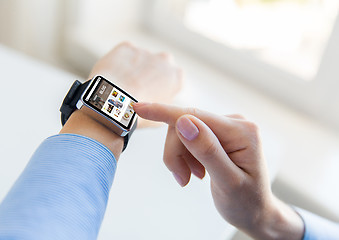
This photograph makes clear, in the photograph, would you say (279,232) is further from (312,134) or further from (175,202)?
(312,134)

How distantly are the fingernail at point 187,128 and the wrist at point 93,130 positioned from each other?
14cm

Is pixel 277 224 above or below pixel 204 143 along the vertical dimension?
below

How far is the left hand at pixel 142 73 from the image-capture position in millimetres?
805

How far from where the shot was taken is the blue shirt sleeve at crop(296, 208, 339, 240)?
2.22 ft

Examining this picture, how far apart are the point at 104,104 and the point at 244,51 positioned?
2.24 feet

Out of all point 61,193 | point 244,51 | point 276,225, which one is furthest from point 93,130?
point 244,51

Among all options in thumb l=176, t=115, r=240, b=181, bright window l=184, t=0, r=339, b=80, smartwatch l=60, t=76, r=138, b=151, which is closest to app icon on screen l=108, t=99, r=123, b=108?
smartwatch l=60, t=76, r=138, b=151

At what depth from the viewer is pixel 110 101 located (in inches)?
24.7

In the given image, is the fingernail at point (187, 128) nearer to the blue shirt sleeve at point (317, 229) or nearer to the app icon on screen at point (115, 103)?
the app icon on screen at point (115, 103)

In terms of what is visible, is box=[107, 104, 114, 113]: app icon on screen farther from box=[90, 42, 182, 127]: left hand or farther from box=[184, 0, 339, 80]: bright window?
box=[184, 0, 339, 80]: bright window

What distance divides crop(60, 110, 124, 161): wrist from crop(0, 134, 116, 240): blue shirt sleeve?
0.05 meters

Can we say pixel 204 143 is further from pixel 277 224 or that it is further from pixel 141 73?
pixel 141 73

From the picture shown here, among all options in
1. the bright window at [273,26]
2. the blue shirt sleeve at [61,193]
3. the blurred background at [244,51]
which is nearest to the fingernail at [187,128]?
the blue shirt sleeve at [61,193]

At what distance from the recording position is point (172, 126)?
2.10ft
